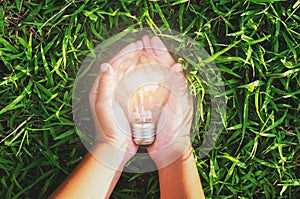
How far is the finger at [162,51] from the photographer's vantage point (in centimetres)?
187

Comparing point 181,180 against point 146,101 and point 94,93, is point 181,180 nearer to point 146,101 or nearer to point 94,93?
point 146,101

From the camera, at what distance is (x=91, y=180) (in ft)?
5.96

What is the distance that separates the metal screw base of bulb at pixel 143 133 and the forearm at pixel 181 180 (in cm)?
12

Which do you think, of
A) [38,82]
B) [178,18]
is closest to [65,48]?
[38,82]

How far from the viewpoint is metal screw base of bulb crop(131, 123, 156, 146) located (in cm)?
189

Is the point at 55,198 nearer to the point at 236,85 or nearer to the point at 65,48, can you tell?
the point at 65,48

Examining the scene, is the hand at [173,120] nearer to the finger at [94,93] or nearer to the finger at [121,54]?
the finger at [121,54]

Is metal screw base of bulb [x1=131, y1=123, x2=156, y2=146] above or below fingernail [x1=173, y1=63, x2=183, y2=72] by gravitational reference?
below

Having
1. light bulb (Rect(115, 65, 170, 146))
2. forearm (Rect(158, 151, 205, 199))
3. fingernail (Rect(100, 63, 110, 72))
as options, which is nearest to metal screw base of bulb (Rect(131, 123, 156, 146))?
light bulb (Rect(115, 65, 170, 146))

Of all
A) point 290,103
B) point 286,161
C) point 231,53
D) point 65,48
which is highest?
point 65,48

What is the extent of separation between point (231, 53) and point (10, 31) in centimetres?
76

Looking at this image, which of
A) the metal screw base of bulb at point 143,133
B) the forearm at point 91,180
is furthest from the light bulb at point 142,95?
the forearm at point 91,180

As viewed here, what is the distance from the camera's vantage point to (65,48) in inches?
71.8

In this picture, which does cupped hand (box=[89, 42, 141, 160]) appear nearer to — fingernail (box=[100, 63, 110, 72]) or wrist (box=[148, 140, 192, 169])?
fingernail (box=[100, 63, 110, 72])
